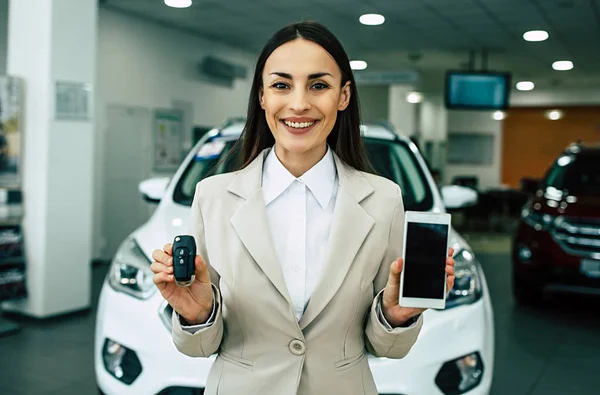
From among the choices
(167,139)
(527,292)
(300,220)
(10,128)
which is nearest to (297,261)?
(300,220)

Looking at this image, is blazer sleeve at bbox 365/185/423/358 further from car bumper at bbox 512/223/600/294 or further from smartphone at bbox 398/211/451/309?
car bumper at bbox 512/223/600/294

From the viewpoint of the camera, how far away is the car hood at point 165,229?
266cm

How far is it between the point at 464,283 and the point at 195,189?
1.32 m

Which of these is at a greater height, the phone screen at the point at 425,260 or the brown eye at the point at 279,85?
the brown eye at the point at 279,85

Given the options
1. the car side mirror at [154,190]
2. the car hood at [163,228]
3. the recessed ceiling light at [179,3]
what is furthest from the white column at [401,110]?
the car hood at [163,228]

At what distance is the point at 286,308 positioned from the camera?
3.99ft

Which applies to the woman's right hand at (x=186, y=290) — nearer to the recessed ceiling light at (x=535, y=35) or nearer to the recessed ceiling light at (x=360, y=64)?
the recessed ceiling light at (x=535, y=35)

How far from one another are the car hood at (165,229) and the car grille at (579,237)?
106 inches

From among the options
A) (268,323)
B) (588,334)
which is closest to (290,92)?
(268,323)

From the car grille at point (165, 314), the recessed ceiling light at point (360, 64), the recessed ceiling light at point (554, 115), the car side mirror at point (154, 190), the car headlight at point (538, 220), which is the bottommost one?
the car grille at point (165, 314)

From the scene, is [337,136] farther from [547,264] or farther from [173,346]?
[547,264]

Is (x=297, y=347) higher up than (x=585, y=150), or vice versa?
(x=585, y=150)

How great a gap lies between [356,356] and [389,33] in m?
8.87

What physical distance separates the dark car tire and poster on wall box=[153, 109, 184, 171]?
4.91 m
